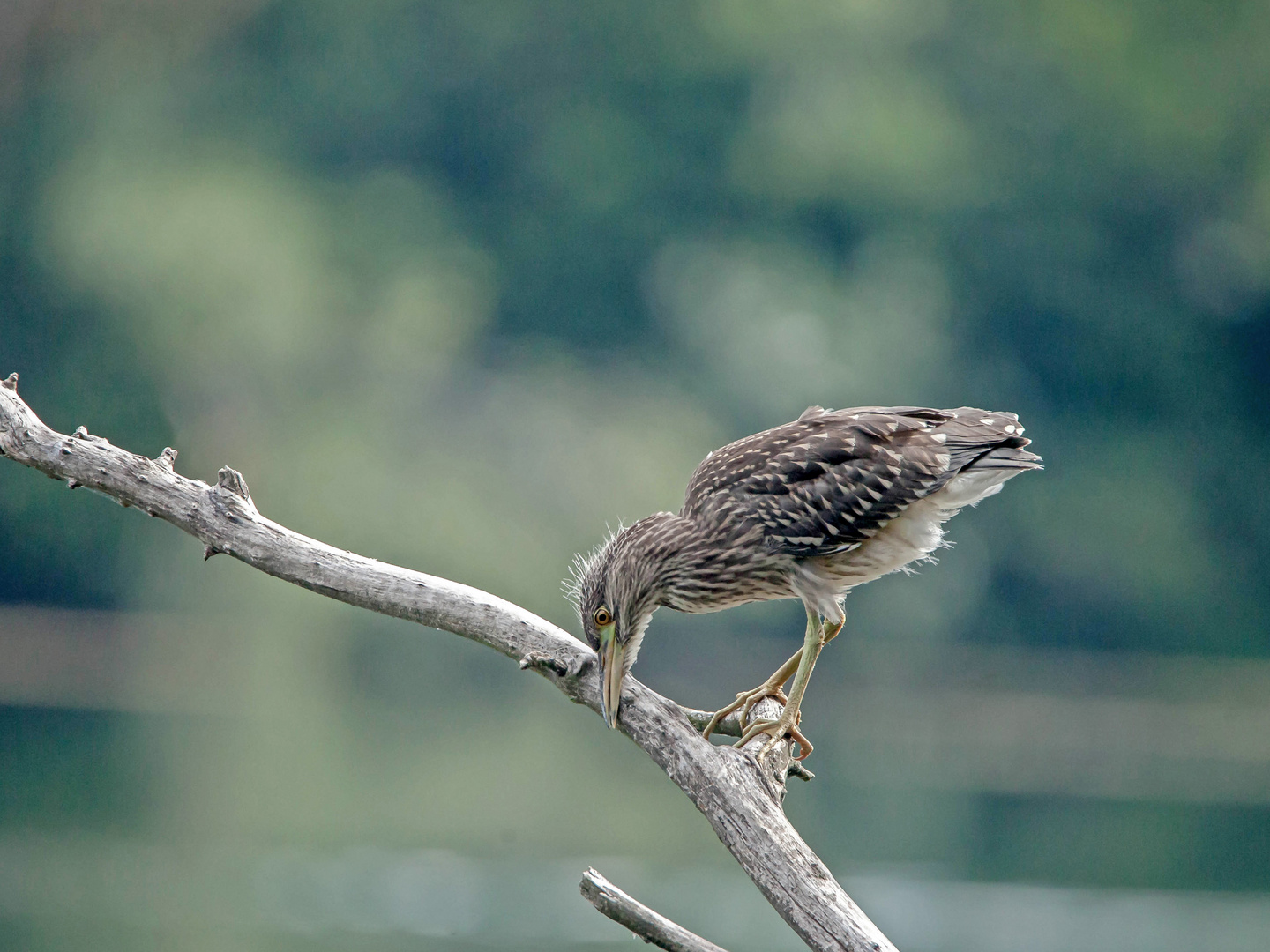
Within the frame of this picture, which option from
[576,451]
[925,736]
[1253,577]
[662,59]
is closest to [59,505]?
[576,451]

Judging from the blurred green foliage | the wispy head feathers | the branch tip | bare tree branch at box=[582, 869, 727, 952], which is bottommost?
bare tree branch at box=[582, 869, 727, 952]

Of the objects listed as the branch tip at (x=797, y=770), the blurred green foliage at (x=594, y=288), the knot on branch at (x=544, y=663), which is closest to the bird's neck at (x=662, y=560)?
the knot on branch at (x=544, y=663)

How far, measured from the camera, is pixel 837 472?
177 inches

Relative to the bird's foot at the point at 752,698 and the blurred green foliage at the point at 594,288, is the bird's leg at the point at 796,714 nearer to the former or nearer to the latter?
the bird's foot at the point at 752,698

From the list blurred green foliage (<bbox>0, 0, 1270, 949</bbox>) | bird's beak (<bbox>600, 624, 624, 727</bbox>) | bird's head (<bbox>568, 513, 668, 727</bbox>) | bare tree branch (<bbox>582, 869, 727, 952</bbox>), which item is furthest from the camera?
blurred green foliage (<bbox>0, 0, 1270, 949</bbox>)

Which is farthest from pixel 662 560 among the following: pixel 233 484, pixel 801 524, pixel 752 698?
pixel 233 484

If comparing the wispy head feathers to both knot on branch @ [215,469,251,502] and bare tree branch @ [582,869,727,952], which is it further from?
bare tree branch @ [582,869,727,952]

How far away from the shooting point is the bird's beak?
3.85 m

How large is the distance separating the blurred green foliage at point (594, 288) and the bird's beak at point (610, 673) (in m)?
11.9

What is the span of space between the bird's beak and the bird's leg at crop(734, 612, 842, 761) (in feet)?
1.44

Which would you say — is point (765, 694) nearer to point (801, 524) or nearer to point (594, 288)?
point (801, 524)

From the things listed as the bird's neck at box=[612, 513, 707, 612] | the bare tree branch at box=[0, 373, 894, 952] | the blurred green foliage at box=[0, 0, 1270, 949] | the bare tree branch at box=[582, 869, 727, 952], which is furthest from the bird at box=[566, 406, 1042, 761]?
the blurred green foliage at box=[0, 0, 1270, 949]

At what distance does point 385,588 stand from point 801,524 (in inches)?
49.2

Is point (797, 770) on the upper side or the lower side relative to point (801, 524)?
lower
